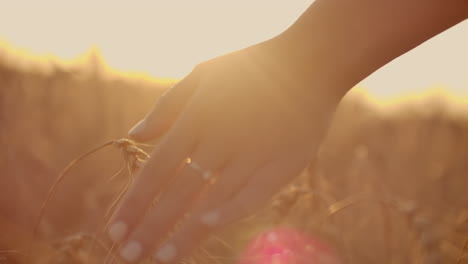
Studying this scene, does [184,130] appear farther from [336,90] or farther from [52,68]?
[52,68]

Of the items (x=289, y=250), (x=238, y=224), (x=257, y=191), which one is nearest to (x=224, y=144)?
(x=257, y=191)

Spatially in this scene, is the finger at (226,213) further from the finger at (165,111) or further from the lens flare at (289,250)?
the finger at (165,111)

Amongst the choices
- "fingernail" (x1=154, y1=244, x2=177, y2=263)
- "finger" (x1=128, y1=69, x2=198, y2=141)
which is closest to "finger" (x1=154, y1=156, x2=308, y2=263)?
"fingernail" (x1=154, y1=244, x2=177, y2=263)

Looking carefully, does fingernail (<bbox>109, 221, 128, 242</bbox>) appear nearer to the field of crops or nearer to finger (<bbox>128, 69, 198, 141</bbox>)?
the field of crops

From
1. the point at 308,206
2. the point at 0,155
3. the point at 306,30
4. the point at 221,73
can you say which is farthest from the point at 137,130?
the point at 0,155

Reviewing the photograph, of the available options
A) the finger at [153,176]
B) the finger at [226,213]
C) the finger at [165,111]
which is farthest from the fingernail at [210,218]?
the finger at [165,111]

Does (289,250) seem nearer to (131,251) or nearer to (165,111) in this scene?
(131,251)
